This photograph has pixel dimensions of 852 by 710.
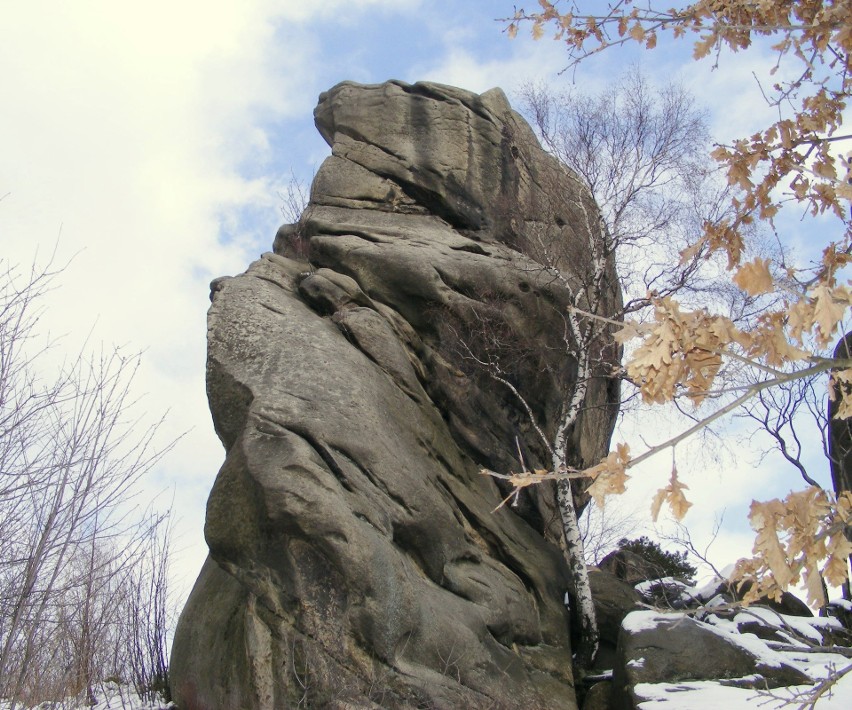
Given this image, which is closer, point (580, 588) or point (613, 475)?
point (613, 475)

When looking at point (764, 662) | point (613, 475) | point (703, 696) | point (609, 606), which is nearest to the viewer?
point (613, 475)

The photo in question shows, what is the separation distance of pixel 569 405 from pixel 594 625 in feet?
10.8

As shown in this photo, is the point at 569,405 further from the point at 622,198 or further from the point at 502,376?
the point at 622,198

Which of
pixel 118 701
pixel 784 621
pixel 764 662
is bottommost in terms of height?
pixel 764 662

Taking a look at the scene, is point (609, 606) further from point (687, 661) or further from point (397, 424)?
point (397, 424)

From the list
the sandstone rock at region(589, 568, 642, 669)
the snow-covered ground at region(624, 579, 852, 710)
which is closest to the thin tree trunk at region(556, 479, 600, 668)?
the sandstone rock at region(589, 568, 642, 669)

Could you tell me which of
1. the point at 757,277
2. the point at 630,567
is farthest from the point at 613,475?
the point at 630,567

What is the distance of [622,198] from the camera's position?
15.5 metres

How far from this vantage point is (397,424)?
11477 millimetres

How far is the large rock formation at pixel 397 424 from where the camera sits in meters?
8.96

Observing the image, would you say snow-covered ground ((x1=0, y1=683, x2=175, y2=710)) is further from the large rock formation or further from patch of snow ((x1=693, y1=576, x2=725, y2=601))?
patch of snow ((x1=693, y1=576, x2=725, y2=601))

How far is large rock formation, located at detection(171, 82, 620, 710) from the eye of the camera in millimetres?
8961

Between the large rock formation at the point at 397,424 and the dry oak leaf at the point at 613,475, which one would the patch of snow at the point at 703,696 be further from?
the dry oak leaf at the point at 613,475

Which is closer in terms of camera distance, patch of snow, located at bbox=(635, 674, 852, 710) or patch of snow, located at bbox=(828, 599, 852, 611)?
patch of snow, located at bbox=(635, 674, 852, 710)
